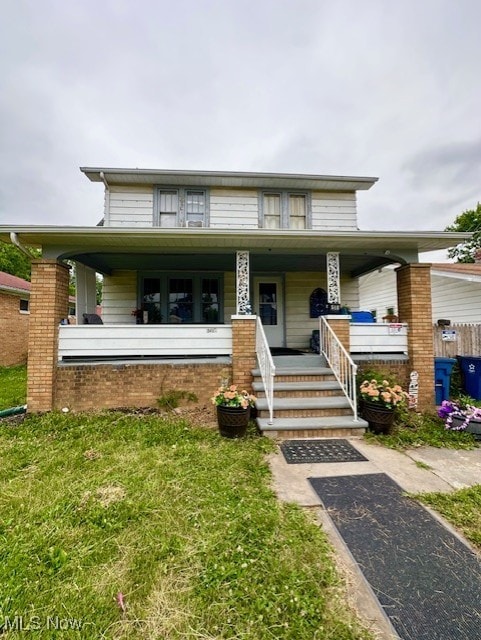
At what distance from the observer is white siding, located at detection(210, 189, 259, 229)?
313 inches

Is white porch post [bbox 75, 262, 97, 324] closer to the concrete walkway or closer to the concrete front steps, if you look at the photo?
the concrete front steps

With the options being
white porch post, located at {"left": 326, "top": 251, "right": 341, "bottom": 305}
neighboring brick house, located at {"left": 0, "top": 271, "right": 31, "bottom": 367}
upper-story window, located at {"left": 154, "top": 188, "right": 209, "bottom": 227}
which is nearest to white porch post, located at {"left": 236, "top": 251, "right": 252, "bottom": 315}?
white porch post, located at {"left": 326, "top": 251, "right": 341, "bottom": 305}

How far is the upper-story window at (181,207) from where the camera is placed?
7.81 m

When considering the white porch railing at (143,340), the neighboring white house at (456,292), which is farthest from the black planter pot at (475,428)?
the neighboring white house at (456,292)

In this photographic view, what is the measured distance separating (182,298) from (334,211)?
202 inches

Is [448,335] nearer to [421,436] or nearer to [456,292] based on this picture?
[421,436]

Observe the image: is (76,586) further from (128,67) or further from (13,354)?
(13,354)

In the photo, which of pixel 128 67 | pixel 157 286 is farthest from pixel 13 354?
pixel 128 67

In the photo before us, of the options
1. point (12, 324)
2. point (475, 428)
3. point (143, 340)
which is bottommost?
point (475, 428)

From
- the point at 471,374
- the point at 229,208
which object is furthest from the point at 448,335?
the point at 229,208

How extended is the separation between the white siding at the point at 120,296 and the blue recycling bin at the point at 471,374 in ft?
27.0

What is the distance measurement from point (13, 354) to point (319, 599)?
1511 cm

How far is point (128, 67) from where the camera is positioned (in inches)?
312

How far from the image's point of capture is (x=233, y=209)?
26.2 ft
